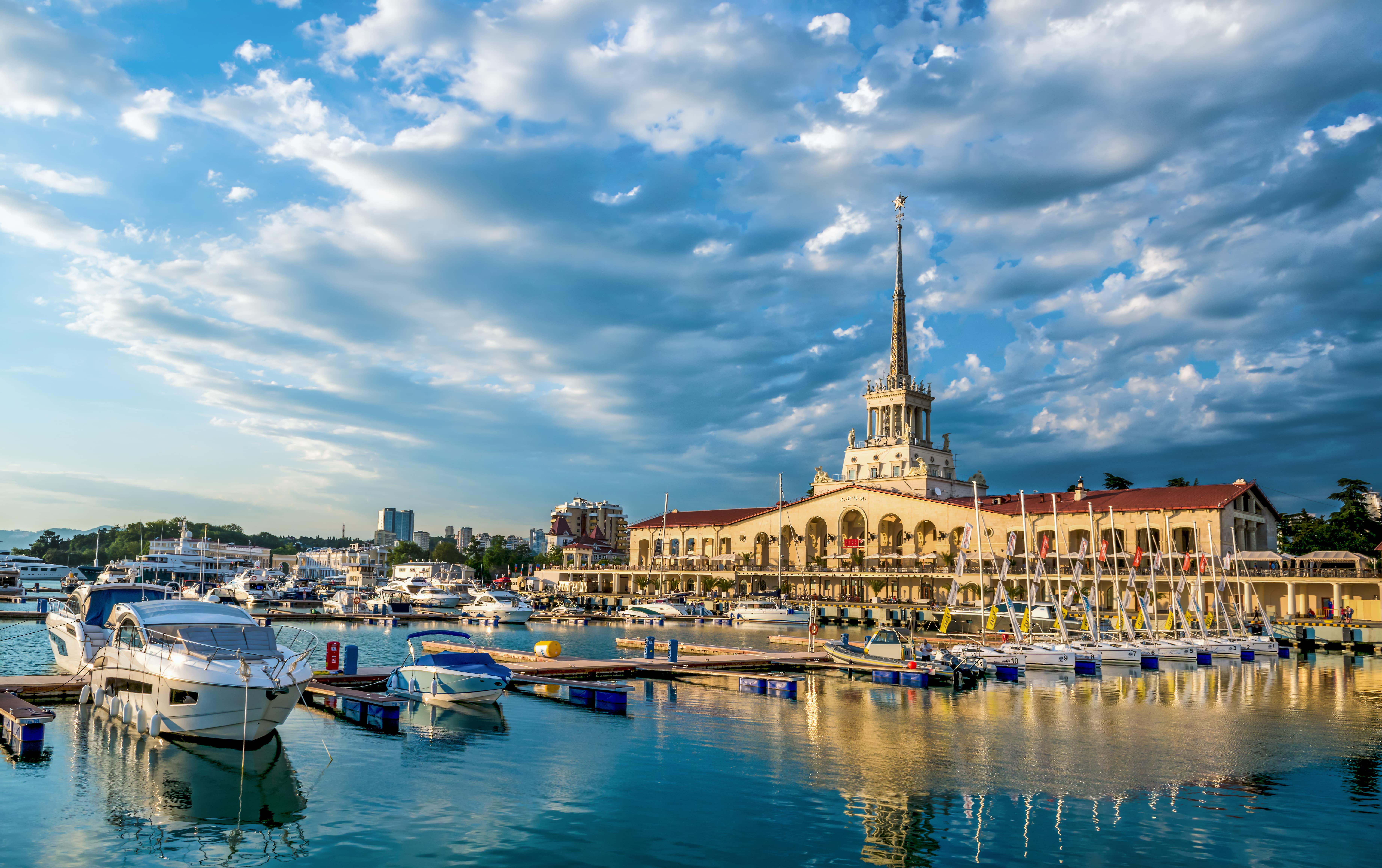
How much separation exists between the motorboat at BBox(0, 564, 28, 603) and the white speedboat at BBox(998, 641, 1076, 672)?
4510 inches

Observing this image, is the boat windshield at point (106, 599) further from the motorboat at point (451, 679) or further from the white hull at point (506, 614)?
the white hull at point (506, 614)

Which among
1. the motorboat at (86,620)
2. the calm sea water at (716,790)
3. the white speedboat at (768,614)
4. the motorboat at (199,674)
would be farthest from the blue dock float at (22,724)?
the white speedboat at (768,614)

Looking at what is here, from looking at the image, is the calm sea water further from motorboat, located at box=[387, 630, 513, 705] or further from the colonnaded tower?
the colonnaded tower

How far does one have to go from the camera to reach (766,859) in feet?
57.0

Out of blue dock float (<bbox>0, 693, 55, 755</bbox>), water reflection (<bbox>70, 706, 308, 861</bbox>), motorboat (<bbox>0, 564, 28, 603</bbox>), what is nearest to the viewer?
water reflection (<bbox>70, 706, 308, 861</bbox>)

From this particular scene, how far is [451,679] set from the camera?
3438 centimetres

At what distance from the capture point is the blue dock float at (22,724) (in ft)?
79.3

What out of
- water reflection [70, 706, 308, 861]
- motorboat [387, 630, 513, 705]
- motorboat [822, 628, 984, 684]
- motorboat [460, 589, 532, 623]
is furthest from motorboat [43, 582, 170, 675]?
motorboat [460, 589, 532, 623]

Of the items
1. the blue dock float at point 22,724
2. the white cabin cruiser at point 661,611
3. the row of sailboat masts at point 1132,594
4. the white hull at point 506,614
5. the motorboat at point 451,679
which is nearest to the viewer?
the blue dock float at point 22,724

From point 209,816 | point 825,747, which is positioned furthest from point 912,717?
point 209,816

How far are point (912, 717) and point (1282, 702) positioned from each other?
19785mm

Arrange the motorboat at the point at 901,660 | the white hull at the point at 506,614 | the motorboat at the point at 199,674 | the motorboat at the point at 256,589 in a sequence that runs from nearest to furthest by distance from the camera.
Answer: the motorboat at the point at 199,674, the motorboat at the point at 901,660, the white hull at the point at 506,614, the motorboat at the point at 256,589

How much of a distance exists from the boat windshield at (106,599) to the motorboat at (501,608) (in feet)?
163

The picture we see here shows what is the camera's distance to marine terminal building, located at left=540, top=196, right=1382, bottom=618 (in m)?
93.4
